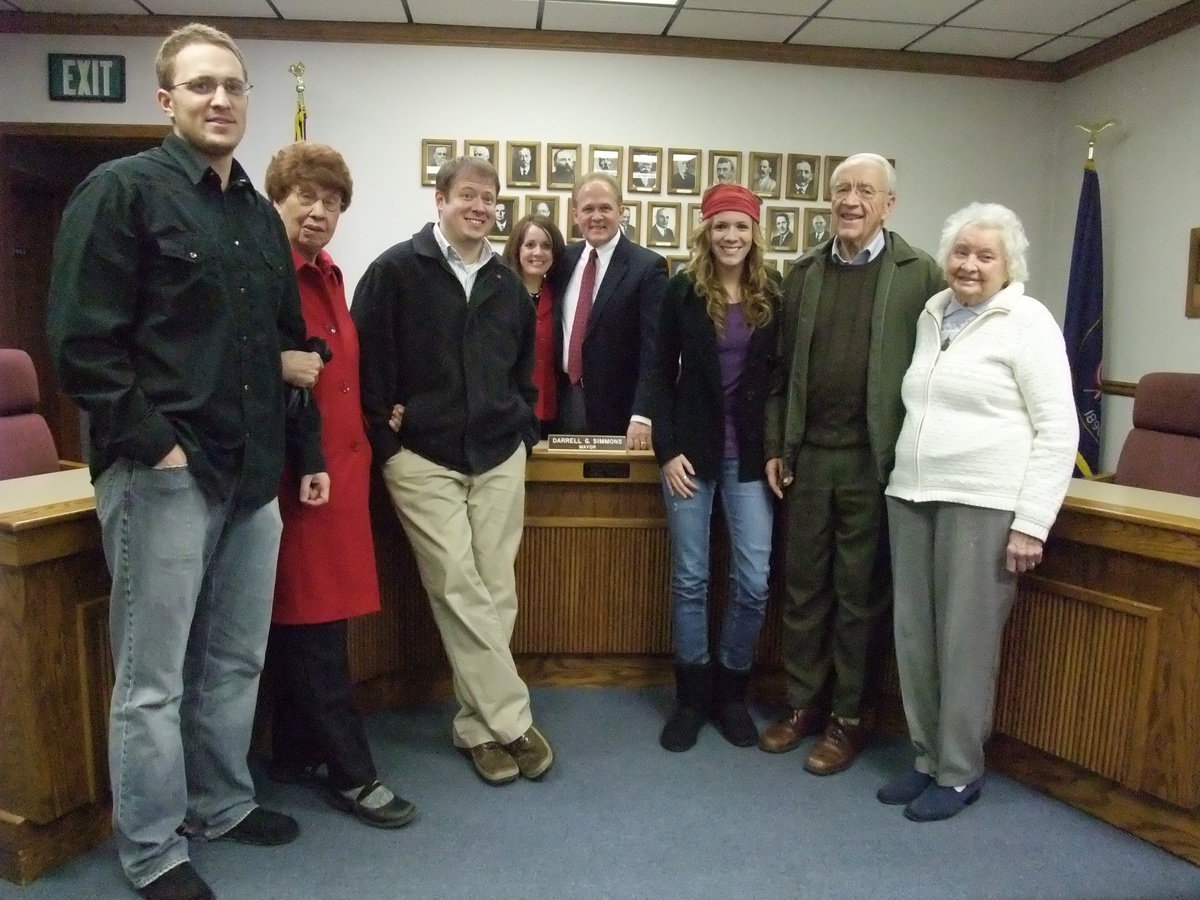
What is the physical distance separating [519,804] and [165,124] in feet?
12.7

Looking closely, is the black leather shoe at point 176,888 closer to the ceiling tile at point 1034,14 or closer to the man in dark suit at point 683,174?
the man in dark suit at point 683,174

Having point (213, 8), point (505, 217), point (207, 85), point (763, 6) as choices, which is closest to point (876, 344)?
point (207, 85)

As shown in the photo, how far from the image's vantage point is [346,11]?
3926mm

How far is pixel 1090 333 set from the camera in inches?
165

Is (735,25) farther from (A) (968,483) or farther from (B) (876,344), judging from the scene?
(A) (968,483)

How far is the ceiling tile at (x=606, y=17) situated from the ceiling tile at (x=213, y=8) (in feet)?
4.30

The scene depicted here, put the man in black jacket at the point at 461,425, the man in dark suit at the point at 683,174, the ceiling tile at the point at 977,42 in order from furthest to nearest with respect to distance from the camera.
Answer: the man in dark suit at the point at 683,174
the ceiling tile at the point at 977,42
the man in black jacket at the point at 461,425

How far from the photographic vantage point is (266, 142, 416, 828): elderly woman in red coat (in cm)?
172

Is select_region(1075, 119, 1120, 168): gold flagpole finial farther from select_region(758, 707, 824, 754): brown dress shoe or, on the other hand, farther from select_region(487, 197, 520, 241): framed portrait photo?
select_region(758, 707, 824, 754): brown dress shoe

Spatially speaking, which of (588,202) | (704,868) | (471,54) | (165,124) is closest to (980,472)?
(704,868)

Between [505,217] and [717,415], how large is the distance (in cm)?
269

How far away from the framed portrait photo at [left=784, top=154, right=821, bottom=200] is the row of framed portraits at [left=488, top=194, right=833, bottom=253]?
7cm

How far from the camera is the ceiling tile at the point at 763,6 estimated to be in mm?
3754

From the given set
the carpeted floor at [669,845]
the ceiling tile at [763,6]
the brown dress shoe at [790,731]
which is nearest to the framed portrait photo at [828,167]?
the ceiling tile at [763,6]
